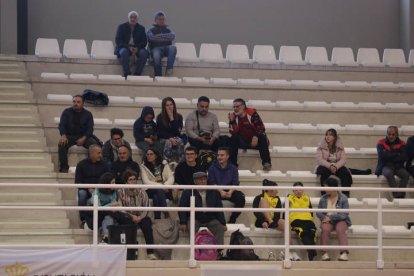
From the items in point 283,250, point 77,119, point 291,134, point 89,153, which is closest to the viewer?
point 283,250

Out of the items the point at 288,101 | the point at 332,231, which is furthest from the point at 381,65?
the point at 332,231

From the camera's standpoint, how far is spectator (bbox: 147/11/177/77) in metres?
14.4

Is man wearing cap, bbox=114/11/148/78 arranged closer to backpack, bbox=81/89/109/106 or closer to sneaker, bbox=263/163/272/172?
backpack, bbox=81/89/109/106

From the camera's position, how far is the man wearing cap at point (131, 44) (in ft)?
46.8

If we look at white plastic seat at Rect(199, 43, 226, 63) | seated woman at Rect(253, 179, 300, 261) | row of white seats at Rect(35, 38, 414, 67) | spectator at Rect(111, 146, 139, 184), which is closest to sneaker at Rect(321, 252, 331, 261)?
seated woman at Rect(253, 179, 300, 261)

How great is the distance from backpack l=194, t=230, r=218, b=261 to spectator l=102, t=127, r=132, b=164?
192 cm

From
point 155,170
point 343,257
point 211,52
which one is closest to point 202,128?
point 155,170

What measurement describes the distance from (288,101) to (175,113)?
2.59 metres

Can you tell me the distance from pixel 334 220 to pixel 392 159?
78.3 inches

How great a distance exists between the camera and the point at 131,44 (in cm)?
1442

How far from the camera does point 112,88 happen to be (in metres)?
13.8

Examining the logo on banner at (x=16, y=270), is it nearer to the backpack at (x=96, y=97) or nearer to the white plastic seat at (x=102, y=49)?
the backpack at (x=96, y=97)

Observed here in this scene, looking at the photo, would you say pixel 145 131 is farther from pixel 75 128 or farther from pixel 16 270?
pixel 16 270

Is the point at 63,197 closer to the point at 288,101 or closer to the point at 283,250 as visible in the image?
the point at 283,250
